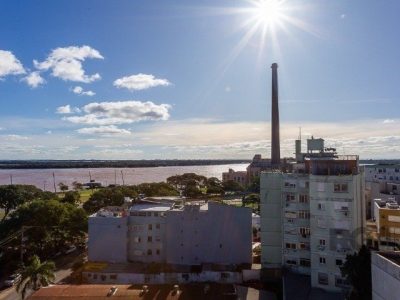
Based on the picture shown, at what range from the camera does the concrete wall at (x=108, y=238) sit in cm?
4478

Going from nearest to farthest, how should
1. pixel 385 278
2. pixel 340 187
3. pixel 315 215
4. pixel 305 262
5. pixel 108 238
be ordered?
pixel 385 278
pixel 340 187
pixel 315 215
pixel 305 262
pixel 108 238

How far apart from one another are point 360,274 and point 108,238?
91.2 feet

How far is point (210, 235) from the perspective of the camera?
43.7 m

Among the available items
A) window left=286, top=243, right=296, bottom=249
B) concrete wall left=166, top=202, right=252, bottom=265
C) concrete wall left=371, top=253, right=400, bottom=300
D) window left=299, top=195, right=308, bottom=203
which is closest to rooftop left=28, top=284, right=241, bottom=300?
window left=286, top=243, right=296, bottom=249

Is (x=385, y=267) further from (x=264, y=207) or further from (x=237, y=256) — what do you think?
(x=237, y=256)

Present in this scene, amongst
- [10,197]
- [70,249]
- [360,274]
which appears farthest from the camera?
[10,197]

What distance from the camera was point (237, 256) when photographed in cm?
4362

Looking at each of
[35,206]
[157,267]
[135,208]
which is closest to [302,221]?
[157,267]

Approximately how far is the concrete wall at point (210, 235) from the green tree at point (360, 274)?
15390mm

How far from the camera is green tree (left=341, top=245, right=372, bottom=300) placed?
91.2 feet

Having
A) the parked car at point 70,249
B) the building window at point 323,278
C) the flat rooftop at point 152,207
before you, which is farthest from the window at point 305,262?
the parked car at point 70,249

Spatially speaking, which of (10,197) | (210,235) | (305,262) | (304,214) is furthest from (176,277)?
(10,197)

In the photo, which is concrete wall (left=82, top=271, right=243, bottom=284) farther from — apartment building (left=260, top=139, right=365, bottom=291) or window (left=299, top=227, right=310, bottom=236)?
window (left=299, top=227, right=310, bottom=236)

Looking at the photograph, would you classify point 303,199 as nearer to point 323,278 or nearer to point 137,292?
point 323,278
